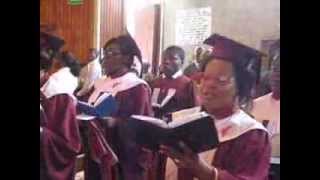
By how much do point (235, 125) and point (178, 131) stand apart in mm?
197

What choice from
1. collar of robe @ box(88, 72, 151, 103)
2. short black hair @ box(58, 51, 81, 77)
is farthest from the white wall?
short black hair @ box(58, 51, 81, 77)

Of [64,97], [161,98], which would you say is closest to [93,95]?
[64,97]

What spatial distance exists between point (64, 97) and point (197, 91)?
52cm

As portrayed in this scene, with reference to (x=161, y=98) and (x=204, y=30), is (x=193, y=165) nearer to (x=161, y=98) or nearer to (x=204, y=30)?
(x=161, y=98)

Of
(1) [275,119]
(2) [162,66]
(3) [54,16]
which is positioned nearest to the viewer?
(1) [275,119]

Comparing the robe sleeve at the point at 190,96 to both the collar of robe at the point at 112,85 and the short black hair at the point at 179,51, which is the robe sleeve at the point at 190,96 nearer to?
the short black hair at the point at 179,51

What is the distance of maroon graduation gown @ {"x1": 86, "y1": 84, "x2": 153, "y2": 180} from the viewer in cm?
178

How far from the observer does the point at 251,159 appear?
5.39ft

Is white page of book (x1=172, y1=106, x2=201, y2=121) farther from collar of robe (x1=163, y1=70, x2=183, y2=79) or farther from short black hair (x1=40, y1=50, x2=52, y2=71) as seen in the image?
short black hair (x1=40, y1=50, x2=52, y2=71)

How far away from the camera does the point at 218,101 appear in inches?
66.1

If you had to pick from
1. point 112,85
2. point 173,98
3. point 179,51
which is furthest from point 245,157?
point 112,85

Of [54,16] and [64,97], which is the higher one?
[54,16]

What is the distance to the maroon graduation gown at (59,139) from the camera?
188 centimetres

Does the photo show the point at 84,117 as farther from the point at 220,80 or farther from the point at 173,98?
the point at 220,80
